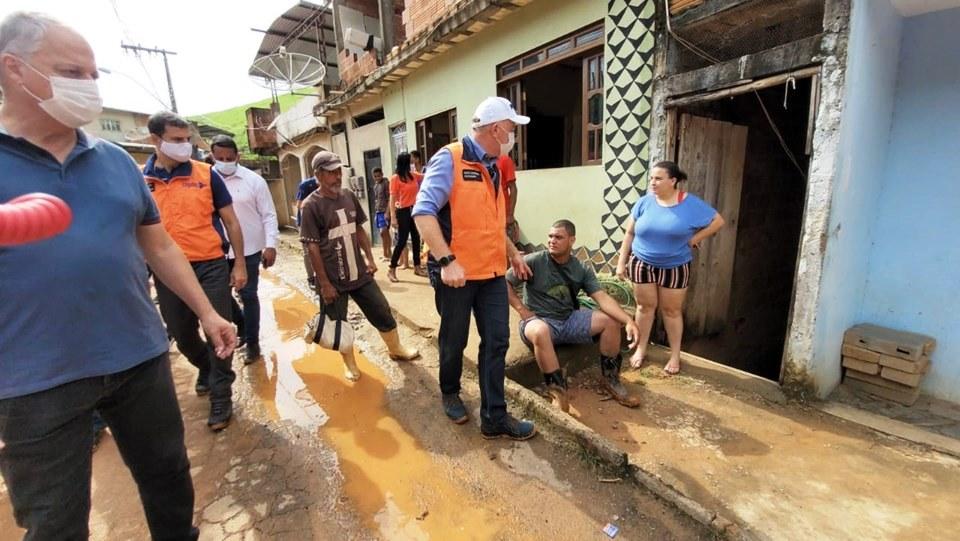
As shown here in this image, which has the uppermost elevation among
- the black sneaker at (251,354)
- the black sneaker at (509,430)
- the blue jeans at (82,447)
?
the blue jeans at (82,447)

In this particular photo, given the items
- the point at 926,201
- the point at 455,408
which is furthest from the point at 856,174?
the point at 455,408

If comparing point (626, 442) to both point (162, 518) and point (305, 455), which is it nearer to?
point (305, 455)

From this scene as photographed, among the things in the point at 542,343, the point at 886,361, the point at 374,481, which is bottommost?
the point at 374,481

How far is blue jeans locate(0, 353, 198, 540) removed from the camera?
125cm

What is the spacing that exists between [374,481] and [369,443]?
0.37 m

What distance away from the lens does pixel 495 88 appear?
→ 611 cm

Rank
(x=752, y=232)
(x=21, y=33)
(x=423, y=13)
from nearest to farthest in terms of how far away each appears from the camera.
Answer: (x=21, y=33) → (x=752, y=232) → (x=423, y=13)

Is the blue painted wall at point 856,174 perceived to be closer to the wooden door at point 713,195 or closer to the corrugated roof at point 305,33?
the wooden door at point 713,195

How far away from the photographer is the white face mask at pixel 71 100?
1.26 metres

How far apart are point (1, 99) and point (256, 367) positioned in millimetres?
2975

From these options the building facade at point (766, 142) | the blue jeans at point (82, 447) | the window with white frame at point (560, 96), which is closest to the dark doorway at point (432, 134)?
the building facade at point (766, 142)

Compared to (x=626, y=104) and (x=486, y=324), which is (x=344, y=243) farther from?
(x=626, y=104)

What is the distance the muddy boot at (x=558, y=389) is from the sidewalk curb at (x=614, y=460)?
0.53ft

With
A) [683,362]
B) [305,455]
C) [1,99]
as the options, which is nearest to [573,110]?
[683,362]
